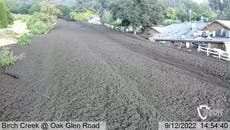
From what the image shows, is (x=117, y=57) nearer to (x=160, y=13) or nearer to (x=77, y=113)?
(x=77, y=113)

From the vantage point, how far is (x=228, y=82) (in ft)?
95.8

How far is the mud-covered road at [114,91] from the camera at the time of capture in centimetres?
1950

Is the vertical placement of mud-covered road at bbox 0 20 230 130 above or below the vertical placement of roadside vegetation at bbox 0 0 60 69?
above

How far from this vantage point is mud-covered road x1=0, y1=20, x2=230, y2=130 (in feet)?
64.0

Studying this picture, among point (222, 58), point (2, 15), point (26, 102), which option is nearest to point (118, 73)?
point (26, 102)

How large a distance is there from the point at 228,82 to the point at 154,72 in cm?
618

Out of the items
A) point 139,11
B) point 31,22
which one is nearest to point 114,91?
point 139,11

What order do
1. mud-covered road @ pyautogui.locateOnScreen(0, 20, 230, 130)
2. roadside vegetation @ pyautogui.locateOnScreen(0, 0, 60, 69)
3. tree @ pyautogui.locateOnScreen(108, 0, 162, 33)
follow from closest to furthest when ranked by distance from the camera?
mud-covered road @ pyautogui.locateOnScreen(0, 20, 230, 130), roadside vegetation @ pyautogui.locateOnScreen(0, 0, 60, 69), tree @ pyautogui.locateOnScreen(108, 0, 162, 33)

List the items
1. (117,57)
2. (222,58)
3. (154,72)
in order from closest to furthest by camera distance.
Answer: (154,72) < (117,57) < (222,58)
